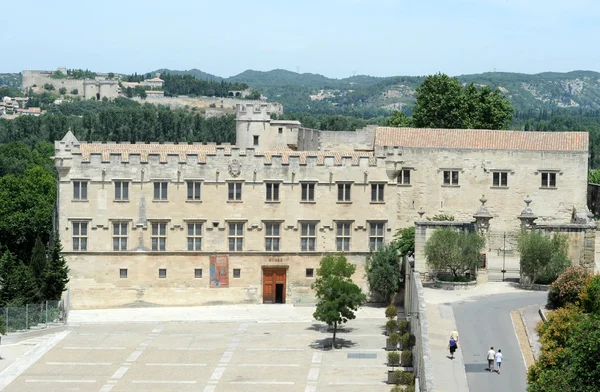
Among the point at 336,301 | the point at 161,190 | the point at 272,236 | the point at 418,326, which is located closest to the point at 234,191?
the point at 272,236

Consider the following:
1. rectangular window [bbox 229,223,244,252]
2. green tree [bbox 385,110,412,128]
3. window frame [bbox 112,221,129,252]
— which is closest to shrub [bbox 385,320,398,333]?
rectangular window [bbox 229,223,244,252]

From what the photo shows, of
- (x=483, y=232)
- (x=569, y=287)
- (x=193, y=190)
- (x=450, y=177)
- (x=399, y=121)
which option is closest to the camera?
(x=569, y=287)

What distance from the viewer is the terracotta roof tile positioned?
63906 millimetres

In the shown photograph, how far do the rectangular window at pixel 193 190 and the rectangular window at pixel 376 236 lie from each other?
9761mm

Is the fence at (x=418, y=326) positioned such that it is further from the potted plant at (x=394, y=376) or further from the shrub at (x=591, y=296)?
the shrub at (x=591, y=296)

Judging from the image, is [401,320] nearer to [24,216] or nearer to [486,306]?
[486,306]

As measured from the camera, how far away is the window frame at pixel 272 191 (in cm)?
6178

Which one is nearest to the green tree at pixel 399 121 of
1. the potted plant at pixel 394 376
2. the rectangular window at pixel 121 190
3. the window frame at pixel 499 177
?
the window frame at pixel 499 177

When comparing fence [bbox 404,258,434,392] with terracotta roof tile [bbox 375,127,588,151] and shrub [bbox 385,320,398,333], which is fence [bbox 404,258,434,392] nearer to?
shrub [bbox 385,320,398,333]

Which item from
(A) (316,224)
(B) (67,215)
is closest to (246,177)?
(A) (316,224)

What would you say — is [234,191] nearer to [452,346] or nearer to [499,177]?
[499,177]

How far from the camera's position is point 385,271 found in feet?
198

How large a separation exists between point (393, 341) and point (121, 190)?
61.1ft

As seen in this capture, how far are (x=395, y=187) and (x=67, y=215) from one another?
1783 cm
